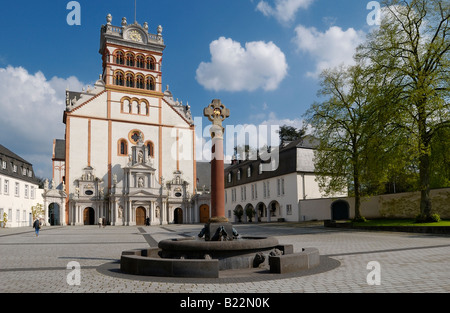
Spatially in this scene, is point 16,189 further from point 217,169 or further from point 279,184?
point 217,169

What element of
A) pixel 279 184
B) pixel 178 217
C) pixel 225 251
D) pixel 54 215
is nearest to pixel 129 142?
pixel 178 217

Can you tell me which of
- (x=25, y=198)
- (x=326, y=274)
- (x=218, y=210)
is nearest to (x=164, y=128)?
(x=25, y=198)

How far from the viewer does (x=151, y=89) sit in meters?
59.9

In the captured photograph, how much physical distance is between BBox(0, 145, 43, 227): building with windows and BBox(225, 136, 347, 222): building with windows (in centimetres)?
3102

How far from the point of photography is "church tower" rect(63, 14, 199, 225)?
52438 millimetres

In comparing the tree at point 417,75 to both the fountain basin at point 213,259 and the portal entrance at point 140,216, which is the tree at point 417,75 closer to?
the fountain basin at point 213,259

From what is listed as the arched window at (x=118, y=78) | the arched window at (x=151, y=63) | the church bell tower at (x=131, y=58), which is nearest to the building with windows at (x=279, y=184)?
the church bell tower at (x=131, y=58)

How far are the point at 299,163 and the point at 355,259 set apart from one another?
114 ft

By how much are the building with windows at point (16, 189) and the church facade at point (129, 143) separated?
5.40m

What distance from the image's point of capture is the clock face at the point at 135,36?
6016cm

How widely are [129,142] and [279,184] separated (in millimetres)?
22890

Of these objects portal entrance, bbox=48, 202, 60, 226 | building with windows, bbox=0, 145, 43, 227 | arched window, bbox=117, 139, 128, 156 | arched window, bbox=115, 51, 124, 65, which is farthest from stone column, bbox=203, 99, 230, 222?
arched window, bbox=115, 51, 124, 65
